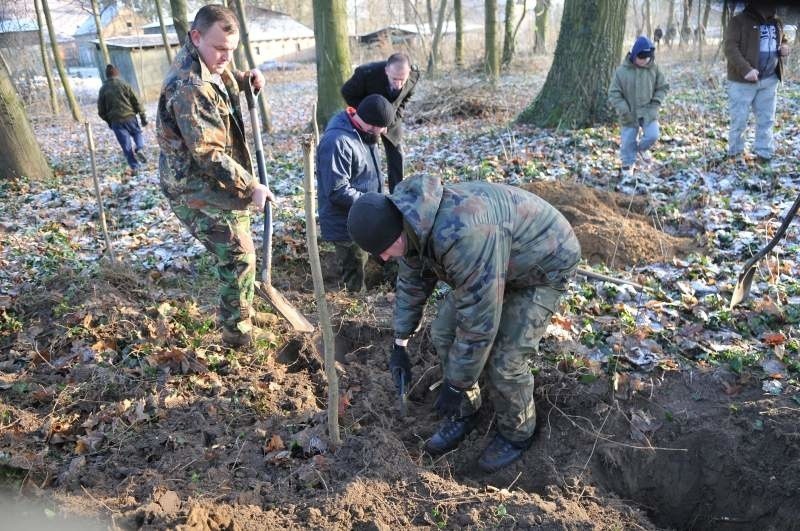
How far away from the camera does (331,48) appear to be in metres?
8.89

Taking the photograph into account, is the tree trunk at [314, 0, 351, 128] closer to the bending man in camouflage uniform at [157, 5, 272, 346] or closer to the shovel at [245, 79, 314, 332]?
the shovel at [245, 79, 314, 332]

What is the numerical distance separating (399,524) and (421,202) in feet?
4.98

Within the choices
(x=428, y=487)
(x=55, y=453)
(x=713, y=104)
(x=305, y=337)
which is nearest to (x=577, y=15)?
(x=713, y=104)

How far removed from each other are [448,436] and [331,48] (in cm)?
741

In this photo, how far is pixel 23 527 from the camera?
2.56m

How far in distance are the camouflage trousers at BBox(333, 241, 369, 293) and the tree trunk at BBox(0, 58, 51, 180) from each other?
6.74 m

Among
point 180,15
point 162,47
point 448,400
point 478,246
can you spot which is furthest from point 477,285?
point 162,47

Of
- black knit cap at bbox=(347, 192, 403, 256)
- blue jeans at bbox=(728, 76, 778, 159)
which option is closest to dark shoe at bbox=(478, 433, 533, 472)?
black knit cap at bbox=(347, 192, 403, 256)

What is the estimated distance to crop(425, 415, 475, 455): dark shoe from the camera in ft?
10.5

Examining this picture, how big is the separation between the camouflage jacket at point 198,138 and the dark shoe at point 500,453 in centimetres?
216

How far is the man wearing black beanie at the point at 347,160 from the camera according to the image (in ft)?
13.5

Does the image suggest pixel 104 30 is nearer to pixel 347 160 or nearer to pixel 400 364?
pixel 347 160

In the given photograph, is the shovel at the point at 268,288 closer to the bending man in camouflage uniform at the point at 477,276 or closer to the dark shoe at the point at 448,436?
the bending man in camouflage uniform at the point at 477,276

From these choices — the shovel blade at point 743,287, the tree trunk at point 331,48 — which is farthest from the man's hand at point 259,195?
the tree trunk at point 331,48
